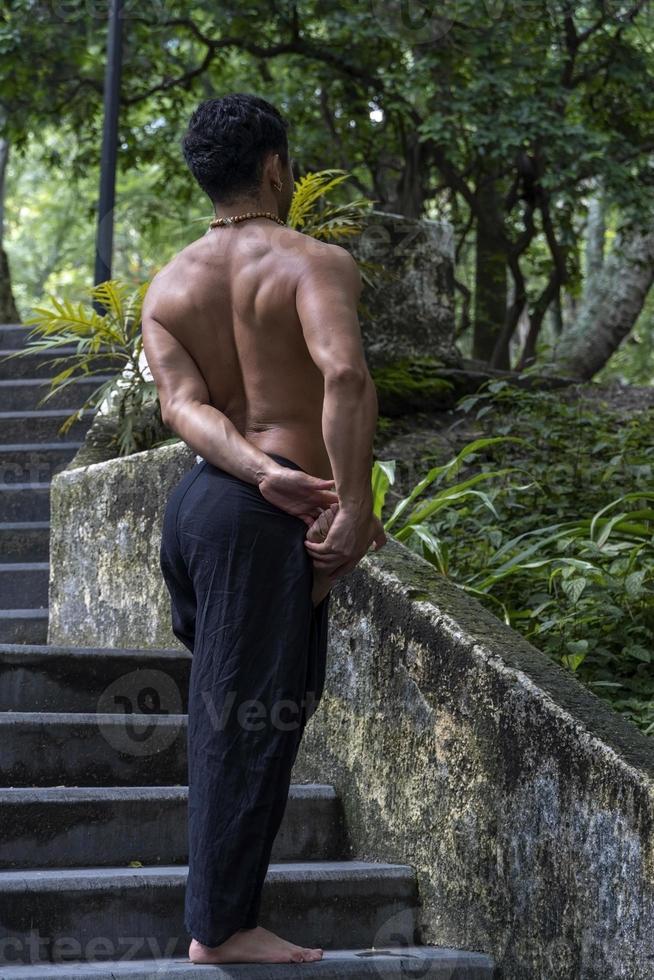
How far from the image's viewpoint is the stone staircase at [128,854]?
2.99 metres

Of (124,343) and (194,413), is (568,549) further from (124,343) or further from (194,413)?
(194,413)

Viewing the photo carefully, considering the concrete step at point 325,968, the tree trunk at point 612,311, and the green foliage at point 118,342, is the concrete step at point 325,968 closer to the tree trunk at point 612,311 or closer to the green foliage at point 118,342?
the green foliage at point 118,342

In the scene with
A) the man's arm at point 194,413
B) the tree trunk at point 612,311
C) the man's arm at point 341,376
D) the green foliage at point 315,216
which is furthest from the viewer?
the tree trunk at point 612,311

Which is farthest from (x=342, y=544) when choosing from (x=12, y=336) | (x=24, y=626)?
(x=12, y=336)

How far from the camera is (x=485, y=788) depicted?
311 cm

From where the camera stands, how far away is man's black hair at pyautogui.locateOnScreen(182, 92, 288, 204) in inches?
105

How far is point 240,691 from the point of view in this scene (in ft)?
8.68

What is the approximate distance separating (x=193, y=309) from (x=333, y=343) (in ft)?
1.18

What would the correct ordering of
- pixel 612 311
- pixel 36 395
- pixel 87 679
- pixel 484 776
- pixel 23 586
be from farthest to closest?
pixel 612 311 → pixel 36 395 → pixel 23 586 → pixel 87 679 → pixel 484 776

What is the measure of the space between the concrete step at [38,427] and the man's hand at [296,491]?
410 centimetres

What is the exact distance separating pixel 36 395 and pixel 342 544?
465cm

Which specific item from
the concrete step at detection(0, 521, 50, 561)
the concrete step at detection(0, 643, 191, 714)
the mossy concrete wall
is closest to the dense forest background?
the concrete step at detection(0, 521, 50, 561)

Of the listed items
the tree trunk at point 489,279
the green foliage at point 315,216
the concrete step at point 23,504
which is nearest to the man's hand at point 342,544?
the green foliage at point 315,216

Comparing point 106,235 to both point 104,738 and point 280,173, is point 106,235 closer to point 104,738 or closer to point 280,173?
Answer: point 104,738
